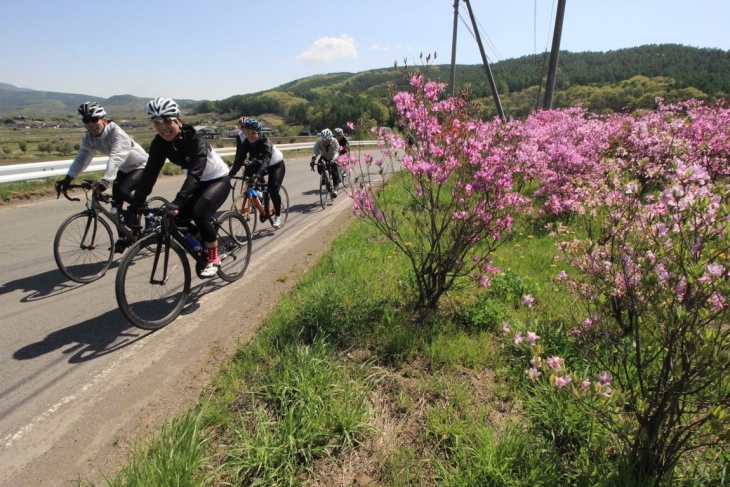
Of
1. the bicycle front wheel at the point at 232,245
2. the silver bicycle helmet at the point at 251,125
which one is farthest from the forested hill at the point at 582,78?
the bicycle front wheel at the point at 232,245

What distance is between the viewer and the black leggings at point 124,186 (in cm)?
531

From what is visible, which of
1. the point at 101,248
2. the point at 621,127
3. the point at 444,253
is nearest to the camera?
the point at 444,253

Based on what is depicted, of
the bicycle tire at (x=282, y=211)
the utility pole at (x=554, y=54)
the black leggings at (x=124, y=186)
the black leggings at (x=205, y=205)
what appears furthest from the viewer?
the utility pole at (x=554, y=54)

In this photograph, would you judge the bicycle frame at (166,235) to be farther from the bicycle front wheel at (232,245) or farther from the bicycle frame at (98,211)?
the bicycle frame at (98,211)

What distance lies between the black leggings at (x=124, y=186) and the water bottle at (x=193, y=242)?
1355 millimetres

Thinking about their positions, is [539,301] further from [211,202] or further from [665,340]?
[211,202]

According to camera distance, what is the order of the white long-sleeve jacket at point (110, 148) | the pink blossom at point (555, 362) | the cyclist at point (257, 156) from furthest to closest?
the cyclist at point (257, 156)
the white long-sleeve jacket at point (110, 148)
the pink blossom at point (555, 362)

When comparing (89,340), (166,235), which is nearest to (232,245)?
(166,235)

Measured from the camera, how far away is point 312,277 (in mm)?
5160

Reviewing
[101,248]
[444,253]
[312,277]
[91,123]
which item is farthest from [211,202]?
[444,253]

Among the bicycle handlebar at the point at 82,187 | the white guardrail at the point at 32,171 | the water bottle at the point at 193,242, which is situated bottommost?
the water bottle at the point at 193,242

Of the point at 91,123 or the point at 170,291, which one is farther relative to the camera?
the point at 91,123

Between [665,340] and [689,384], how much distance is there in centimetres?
21

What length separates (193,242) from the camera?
182 inches
